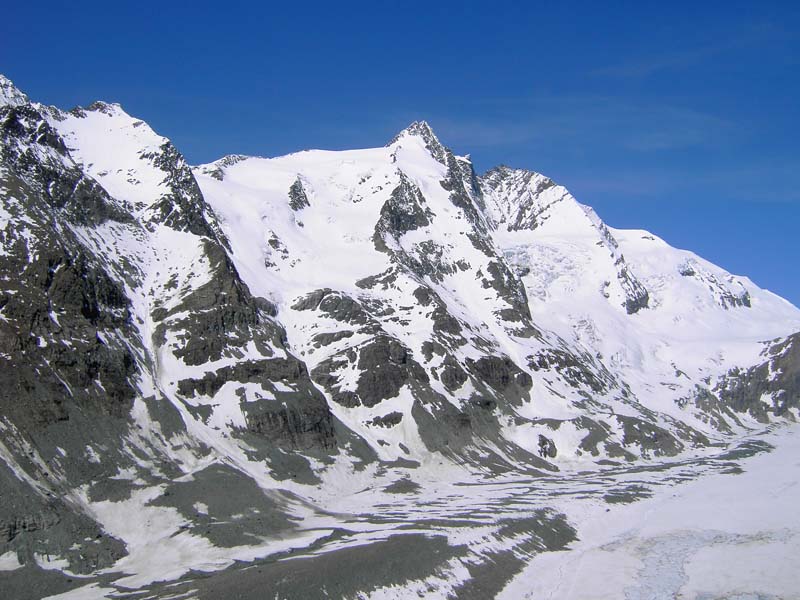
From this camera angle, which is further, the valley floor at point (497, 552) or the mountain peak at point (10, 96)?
the mountain peak at point (10, 96)

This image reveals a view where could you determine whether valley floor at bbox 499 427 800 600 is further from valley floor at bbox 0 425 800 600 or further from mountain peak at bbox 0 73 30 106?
mountain peak at bbox 0 73 30 106

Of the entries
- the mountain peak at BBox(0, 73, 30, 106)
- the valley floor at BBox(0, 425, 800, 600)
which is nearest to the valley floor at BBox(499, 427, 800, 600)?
the valley floor at BBox(0, 425, 800, 600)

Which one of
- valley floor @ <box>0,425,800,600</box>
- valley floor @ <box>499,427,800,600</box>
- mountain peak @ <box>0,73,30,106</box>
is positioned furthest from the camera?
mountain peak @ <box>0,73,30,106</box>

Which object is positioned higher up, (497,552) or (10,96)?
(10,96)

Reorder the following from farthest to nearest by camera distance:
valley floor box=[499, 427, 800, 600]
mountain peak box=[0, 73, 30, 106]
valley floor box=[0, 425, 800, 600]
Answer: mountain peak box=[0, 73, 30, 106]
valley floor box=[499, 427, 800, 600]
valley floor box=[0, 425, 800, 600]

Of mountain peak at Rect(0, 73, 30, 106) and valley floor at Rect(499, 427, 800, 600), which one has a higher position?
mountain peak at Rect(0, 73, 30, 106)

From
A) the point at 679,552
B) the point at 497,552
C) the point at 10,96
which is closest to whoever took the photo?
the point at 497,552

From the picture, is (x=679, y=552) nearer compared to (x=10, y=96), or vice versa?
(x=679, y=552)

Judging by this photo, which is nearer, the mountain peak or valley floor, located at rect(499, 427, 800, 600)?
valley floor, located at rect(499, 427, 800, 600)

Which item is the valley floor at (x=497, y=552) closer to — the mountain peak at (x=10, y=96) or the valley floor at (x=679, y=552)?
the valley floor at (x=679, y=552)

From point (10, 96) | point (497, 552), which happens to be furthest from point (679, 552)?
point (10, 96)

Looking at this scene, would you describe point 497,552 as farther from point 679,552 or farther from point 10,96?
point 10,96

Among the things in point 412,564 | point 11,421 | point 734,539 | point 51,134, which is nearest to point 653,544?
point 734,539

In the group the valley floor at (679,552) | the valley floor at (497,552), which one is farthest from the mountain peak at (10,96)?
the valley floor at (679,552)
